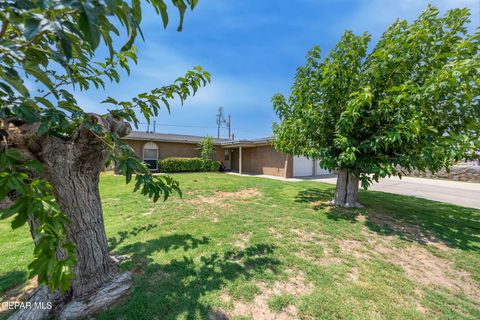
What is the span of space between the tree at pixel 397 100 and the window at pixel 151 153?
1335 centimetres

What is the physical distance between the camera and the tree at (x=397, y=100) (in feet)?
11.7

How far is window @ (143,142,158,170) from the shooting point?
50.7ft

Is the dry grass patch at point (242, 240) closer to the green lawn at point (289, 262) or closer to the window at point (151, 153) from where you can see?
the green lawn at point (289, 262)

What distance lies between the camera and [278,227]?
13.8ft

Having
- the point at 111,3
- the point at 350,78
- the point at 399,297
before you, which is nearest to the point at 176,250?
the point at 399,297

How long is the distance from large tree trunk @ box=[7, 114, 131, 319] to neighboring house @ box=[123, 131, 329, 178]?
Answer: 40.3 ft

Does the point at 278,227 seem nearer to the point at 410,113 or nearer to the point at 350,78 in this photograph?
the point at 410,113

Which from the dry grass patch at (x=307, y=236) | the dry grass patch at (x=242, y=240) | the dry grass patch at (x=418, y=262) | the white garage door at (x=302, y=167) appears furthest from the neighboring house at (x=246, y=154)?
the dry grass patch at (x=242, y=240)

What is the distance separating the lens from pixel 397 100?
3719 millimetres

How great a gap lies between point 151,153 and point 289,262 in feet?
50.0

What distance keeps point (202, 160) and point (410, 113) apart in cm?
1435

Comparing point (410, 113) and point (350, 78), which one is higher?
point (350, 78)

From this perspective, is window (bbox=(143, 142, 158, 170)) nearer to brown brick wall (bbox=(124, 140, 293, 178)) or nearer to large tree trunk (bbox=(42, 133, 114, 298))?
brown brick wall (bbox=(124, 140, 293, 178))

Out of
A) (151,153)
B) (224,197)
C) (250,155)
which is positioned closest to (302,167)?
A: (250,155)
